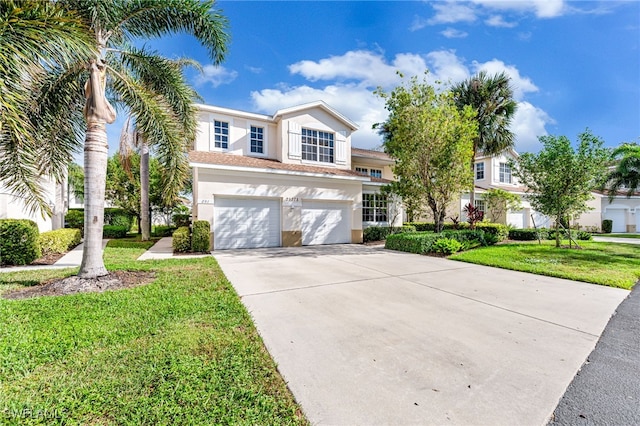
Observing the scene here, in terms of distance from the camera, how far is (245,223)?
13.1m

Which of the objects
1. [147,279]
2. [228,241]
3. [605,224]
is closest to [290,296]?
[147,279]

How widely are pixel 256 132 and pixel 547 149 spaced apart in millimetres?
13348

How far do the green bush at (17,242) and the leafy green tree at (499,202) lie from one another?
22.1 metres

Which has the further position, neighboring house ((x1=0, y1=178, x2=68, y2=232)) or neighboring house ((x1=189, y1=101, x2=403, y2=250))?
neighboring house ((x1=189, y1=101, x2=403, y2=250))

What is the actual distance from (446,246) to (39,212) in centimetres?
1710

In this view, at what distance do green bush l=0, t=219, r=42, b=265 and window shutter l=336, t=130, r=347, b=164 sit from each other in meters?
13.1

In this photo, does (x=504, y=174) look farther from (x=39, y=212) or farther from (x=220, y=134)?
(x=39, y=212)

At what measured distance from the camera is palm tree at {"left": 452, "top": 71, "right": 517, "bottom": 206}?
18.0 meters

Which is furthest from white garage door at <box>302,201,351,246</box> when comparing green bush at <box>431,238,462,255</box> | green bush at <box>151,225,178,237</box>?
green bush at <box>151,225,178,237</box>

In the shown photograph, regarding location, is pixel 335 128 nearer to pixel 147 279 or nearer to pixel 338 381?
pixel 147 279

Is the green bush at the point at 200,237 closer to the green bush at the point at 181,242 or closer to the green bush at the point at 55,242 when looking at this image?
the green bush at the point at 181,242

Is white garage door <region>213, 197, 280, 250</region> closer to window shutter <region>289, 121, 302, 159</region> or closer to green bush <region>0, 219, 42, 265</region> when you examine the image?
window shutter <region>289, 121, 302, 159</region>

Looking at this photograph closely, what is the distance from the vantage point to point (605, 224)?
2530 centimetres

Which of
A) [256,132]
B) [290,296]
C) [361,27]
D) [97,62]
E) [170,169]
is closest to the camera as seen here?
[290,296]
